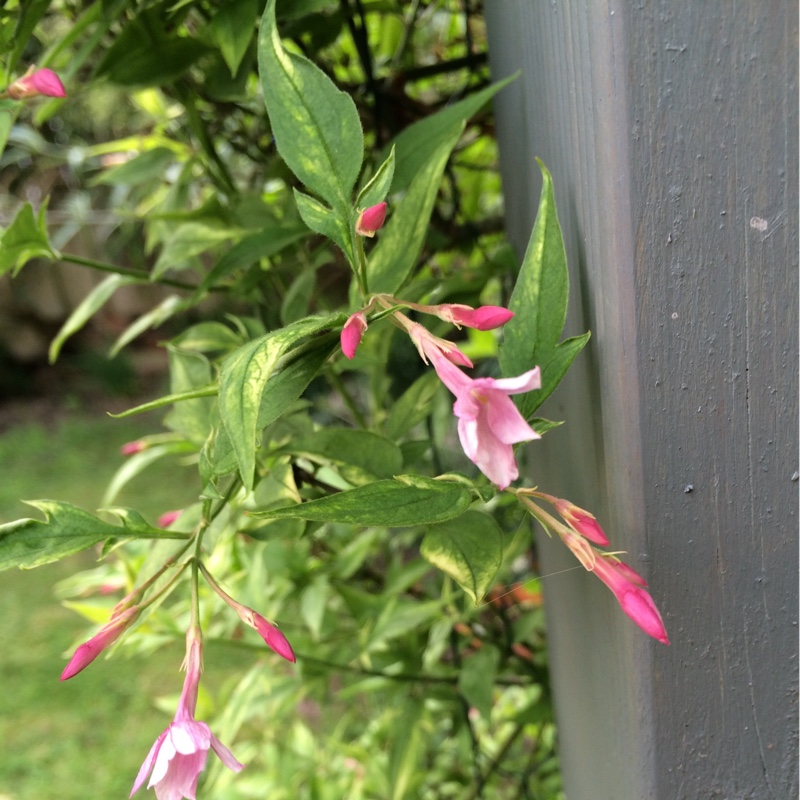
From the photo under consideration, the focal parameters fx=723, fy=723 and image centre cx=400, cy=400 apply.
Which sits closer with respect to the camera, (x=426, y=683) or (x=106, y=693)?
(x=426, y=683)

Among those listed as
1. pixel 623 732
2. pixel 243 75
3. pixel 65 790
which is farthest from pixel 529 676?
pixel 65 790

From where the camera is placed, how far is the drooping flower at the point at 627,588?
0.95 feet

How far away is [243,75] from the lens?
0.49 m

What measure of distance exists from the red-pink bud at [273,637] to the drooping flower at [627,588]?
139 millimetres

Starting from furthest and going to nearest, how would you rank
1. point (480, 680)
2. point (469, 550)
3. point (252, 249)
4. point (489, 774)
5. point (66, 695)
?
point (66, 695) → point (489, 774) → point (480, 680) → point (252, 249) → point (469, 550)

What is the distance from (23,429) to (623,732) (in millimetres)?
3680

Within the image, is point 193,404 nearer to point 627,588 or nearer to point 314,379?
point 314,379

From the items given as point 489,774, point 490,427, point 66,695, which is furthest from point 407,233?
point 66,695

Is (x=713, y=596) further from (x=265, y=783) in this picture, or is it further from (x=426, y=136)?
(x=265, y=783)

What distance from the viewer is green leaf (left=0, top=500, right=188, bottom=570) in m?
0.33

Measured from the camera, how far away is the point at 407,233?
1.35 ft

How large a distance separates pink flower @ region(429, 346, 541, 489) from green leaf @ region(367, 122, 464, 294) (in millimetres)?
157

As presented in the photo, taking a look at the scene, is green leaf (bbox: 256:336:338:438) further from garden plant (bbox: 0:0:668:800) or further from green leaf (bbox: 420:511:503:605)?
green leaf (bbox: 420:511:503:605)

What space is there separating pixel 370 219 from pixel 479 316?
64mm
